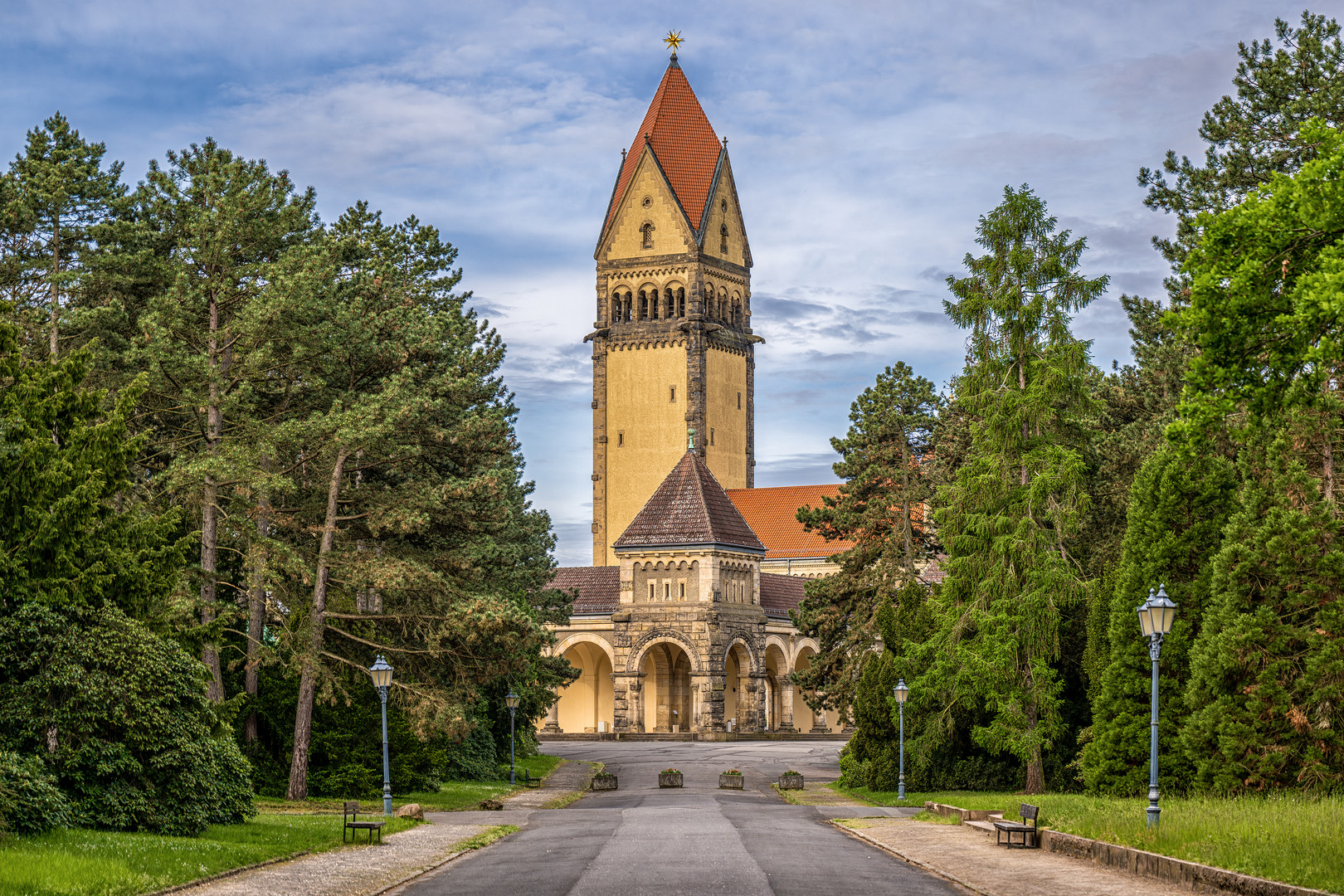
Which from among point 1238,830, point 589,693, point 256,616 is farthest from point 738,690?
point 1238,830

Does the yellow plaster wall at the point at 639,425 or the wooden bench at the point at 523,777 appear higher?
the yellow plaster wall at the point at 639,425

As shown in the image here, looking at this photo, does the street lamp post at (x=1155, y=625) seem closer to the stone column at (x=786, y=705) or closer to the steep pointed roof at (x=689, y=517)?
the steep pointed roof at (x=689, y=517)

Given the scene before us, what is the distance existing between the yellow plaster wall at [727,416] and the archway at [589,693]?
20.3 meters

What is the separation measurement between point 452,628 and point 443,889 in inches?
609

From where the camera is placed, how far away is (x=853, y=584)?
4659 cm

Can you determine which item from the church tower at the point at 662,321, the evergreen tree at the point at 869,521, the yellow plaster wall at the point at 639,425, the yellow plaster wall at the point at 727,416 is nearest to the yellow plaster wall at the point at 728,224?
the church tower at the point at 662,321

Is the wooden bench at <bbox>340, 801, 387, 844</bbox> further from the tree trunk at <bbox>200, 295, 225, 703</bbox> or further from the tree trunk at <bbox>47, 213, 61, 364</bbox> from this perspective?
the tree trunk at <bbox>47, 213, 61, 364</bbox>

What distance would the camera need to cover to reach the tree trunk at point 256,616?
29859 mm

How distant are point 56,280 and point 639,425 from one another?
59.7m

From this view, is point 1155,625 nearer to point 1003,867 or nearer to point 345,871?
point 1003,867

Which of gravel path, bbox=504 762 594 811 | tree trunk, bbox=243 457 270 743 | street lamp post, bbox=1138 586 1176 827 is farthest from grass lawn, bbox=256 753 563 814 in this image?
street lamp post, bbox=1138 586 1176 827

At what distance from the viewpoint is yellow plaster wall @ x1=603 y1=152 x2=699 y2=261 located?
3546 inches

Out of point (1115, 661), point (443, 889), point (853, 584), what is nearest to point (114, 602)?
point (443, 889)

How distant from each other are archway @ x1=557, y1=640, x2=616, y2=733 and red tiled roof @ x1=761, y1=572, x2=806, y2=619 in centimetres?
879
